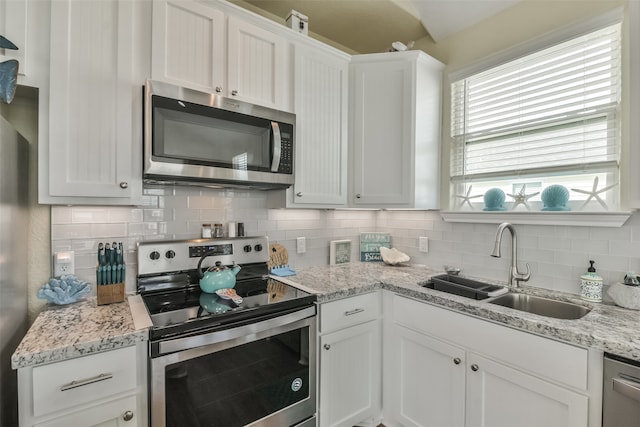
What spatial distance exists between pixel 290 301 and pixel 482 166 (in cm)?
164

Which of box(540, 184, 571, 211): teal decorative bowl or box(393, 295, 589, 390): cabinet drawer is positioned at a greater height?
box(540, 184, 571, 211): teal decorative bowl

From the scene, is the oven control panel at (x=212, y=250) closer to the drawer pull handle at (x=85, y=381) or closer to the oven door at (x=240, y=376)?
the oven door at (x=240, y=376)

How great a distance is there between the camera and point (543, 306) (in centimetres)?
163

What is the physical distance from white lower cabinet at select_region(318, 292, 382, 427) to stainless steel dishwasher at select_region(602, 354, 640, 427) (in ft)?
3.43

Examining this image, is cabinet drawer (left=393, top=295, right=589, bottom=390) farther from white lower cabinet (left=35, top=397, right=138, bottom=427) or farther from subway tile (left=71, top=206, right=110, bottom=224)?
subway tile (left=71, top=206, right=110, bottom=224)

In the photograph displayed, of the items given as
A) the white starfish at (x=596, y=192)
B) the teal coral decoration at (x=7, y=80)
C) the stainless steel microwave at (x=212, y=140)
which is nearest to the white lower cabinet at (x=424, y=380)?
A: the white starfish at (x=596, y=192)

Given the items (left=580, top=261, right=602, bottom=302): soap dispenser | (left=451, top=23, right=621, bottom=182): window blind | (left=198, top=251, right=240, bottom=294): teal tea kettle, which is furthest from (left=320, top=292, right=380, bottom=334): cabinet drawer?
(left=451, top=23, right=621, bottom=182): window blind

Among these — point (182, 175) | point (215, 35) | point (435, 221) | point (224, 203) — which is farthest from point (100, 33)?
point (435, 221)

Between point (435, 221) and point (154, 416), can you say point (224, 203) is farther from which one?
→ point (435, 221)

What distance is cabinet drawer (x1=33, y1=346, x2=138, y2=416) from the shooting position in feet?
3.18

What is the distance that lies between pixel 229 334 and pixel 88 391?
49cm

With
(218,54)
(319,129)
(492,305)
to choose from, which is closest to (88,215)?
(218,54)

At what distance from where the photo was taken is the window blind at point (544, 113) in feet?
5.26

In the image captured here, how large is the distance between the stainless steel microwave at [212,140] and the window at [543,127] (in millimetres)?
1319
